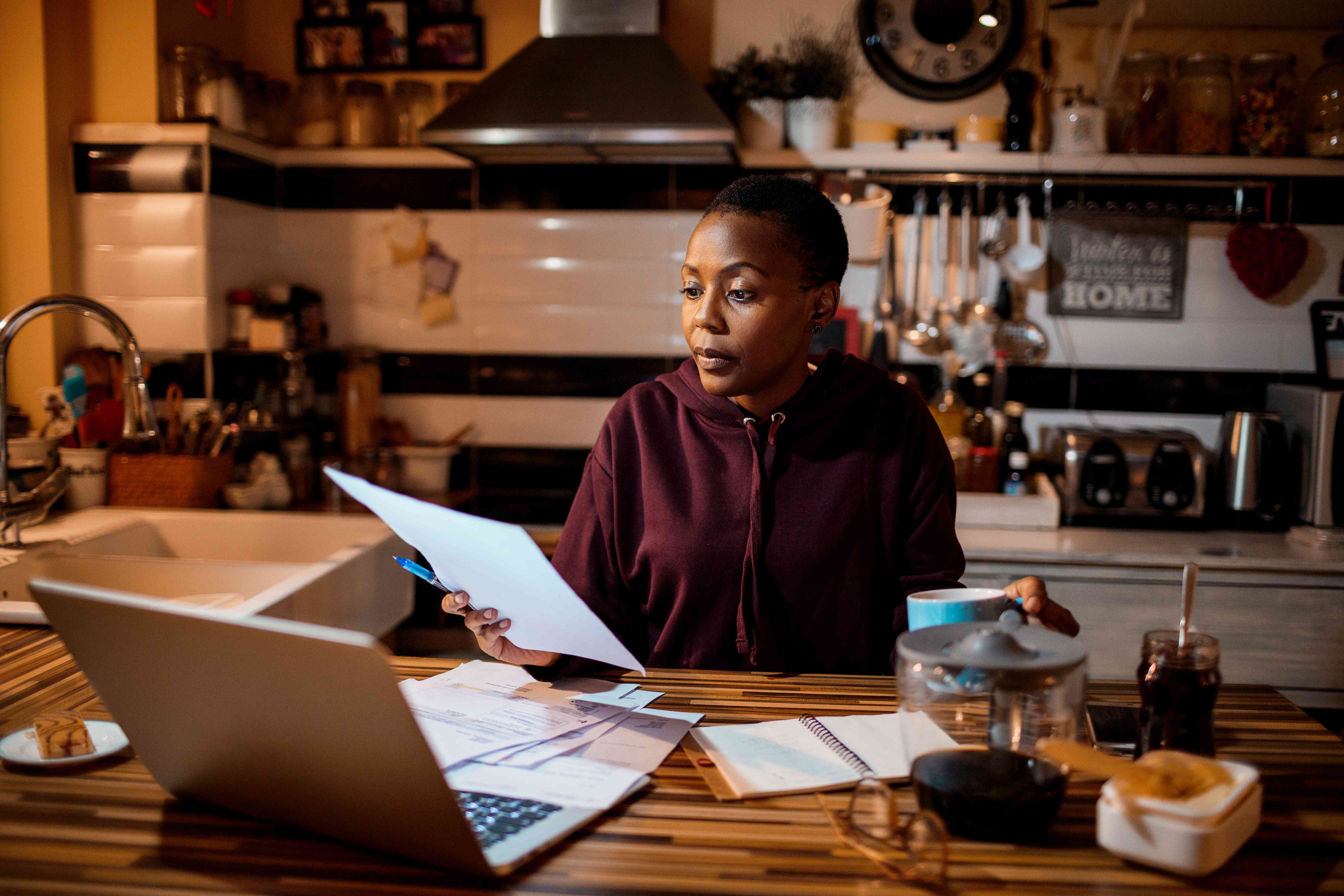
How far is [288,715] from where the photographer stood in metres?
0.77

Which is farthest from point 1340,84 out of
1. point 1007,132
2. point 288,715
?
point 288,715

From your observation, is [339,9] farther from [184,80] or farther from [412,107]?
[184,80]

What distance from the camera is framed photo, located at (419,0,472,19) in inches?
124

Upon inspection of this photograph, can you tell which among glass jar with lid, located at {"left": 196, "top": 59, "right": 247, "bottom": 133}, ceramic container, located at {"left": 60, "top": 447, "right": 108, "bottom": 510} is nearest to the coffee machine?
glass jar with lid, located at {"left": 196, "top": 59, "right": 247, "bottom": 133}

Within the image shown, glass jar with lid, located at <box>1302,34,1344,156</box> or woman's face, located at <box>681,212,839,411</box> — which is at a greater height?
glass jar with lid, located at <box>1302,34,1344,156</box>

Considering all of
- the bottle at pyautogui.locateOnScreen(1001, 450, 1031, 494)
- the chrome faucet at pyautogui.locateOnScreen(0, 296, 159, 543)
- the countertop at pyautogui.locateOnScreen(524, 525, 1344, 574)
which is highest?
the chrome faucet at pyautogui.locateOnScreen(0, 296, 159, 543)

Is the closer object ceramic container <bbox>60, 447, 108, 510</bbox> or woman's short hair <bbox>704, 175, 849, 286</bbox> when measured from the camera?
woman's short hair <bbox>704, 175, 849, 286</bbox>

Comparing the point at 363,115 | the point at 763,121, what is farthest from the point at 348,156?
the point at 763,121

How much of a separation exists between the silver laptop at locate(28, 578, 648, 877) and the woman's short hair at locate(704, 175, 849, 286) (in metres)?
0.77

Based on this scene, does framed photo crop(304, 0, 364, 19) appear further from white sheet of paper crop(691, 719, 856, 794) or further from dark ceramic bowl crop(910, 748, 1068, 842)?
dark ceramic bowl crop(910, 748, 1068, 842)

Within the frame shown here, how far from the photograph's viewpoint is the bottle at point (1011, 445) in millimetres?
2930

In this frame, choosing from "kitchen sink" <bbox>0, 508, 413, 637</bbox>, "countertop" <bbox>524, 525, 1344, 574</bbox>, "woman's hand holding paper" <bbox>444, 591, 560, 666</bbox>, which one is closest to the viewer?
"woman's hand holding paper" <bbox>444, 591, 560, 666</bbox>

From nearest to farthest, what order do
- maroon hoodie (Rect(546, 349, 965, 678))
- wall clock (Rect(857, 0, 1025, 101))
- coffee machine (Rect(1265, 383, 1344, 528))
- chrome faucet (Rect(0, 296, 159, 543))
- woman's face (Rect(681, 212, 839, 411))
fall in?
woman's face (Rect(681, 212, 839, 411)) → maroon hoodie (Rect(546, 349, 965, 678)) → chrome faucet (Rect(0, 296, 159, 543)) → coffee machine (Rect(1265, 383, 1344, 528)) → wall clock (Rect(857, 0, 1025, 101))

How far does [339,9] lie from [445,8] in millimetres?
337
